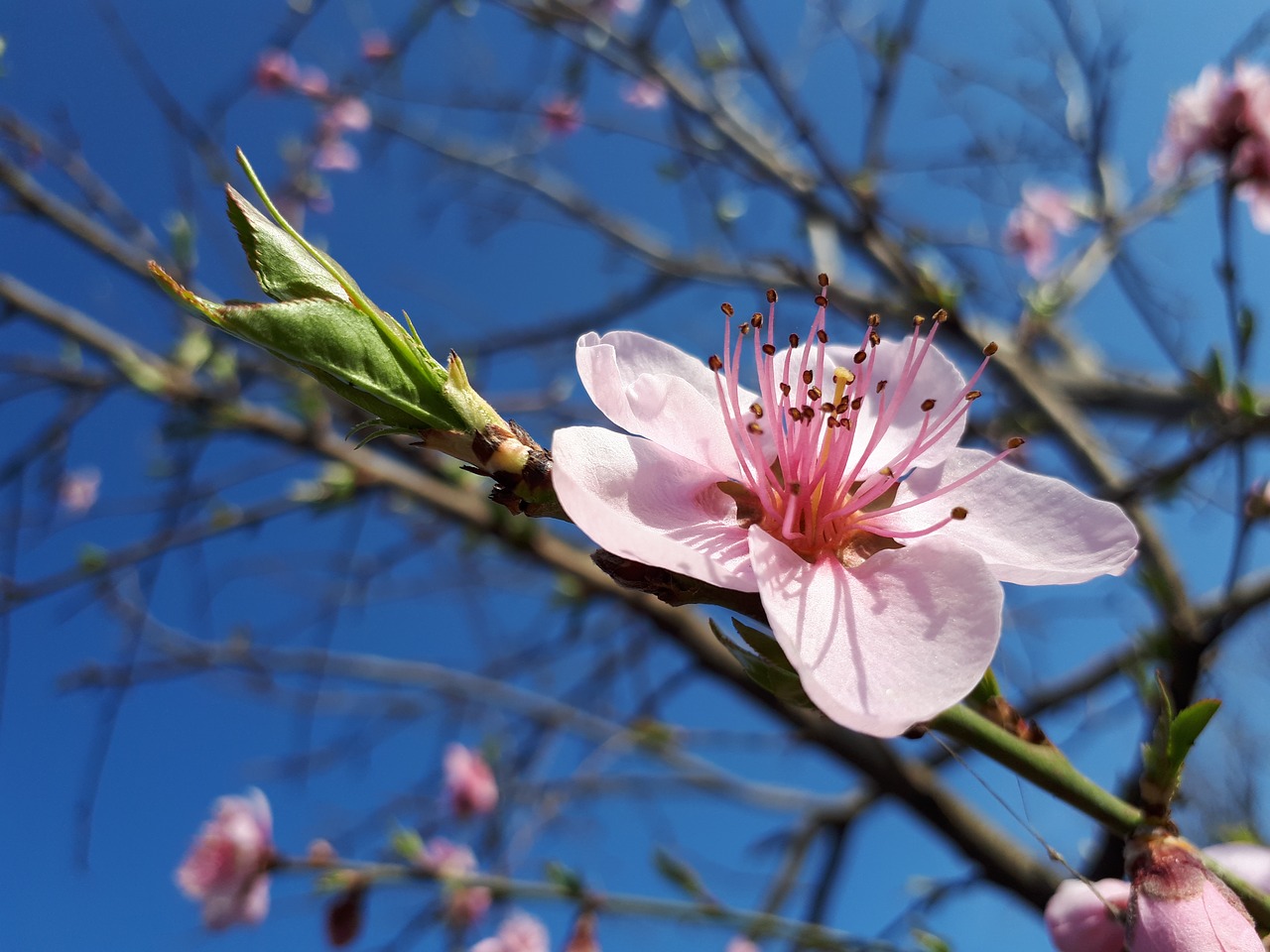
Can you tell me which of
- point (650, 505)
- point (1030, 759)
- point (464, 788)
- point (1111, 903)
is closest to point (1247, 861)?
point (1111, 903)

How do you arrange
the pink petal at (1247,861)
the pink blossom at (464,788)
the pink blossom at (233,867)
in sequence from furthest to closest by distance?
1. the pink blossom at (464,788)
2. the pink blossom at (233,867)
3. the pink petal at (1247,861)

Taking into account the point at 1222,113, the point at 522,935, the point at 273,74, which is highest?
the point at 273,74

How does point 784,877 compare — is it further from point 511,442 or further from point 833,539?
point 511,442

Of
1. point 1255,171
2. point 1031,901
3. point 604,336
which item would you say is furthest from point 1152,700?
point 1255,171

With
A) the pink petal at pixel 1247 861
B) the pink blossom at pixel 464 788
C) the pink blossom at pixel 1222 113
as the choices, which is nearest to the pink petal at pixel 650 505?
the pink petal at pixel 1247 861

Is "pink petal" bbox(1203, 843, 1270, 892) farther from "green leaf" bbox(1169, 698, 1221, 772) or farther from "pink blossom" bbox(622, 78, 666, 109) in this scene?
"pink blossom" bbox(622, 78, 666, 109)

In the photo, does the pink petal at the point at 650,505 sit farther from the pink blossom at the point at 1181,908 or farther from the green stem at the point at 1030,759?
the pink blossom at the point at 1181,908

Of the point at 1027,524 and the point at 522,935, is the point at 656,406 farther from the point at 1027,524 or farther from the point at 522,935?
the point at 522,935
